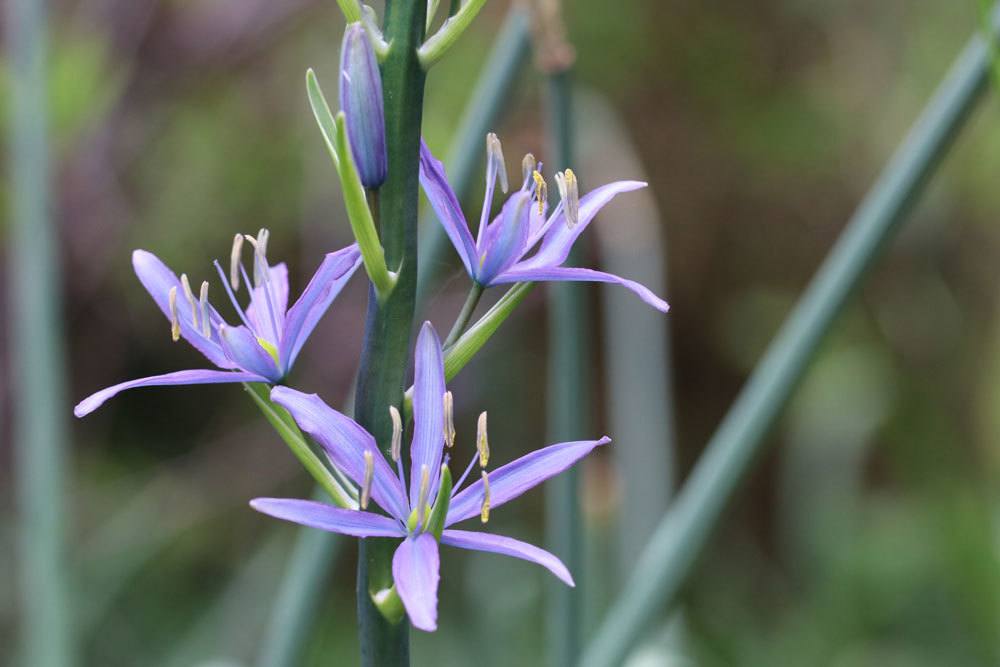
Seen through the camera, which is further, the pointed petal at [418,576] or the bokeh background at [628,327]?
the bokeh background at [628,327]

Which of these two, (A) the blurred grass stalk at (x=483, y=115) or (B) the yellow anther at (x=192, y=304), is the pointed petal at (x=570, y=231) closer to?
(B) the yellow anther at (x=192, y=304)

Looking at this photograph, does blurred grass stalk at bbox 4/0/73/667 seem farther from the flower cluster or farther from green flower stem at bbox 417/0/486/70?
green flower stem at bbox 417/0/486/70

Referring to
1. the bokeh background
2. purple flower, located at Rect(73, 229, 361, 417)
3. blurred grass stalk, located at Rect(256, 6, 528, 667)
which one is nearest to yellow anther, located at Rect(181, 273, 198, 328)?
purple flower, located at Rect(73, 229, 361, 417)

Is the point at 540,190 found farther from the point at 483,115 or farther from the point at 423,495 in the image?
the point at 483,115

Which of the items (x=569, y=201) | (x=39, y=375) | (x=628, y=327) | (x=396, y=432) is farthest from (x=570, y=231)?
(x=628, y=327)

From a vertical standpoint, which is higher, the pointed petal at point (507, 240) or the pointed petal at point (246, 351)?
the pointed petal at point (507, 240)

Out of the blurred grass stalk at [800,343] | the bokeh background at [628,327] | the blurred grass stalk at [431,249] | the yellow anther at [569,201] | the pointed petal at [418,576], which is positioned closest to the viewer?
the pointed petal at [418,576]

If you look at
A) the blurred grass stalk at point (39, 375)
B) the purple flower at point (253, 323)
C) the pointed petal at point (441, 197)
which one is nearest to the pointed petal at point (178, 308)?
the purple flower at point (253, 323)

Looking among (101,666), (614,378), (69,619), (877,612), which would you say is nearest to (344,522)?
(69,619)
